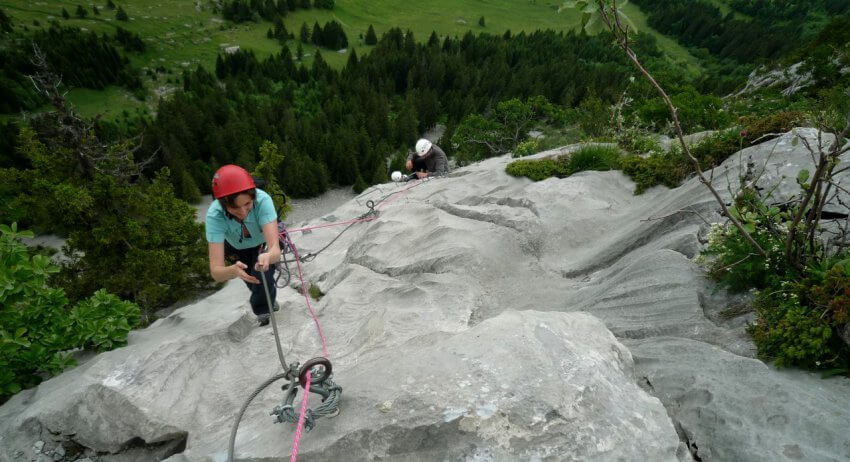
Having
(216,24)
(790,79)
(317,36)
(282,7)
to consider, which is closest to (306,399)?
(790,79)

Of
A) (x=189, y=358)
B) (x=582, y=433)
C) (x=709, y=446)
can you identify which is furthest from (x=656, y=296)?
(x=189, y=358)

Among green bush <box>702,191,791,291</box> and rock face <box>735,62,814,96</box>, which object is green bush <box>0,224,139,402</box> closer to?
green bush <box>702,191,791,291</box>

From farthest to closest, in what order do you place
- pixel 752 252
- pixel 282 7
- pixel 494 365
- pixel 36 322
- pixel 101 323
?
pixel 282 7, pixel 101 323, pixel 36 322, pixel 752 252, pixel 494 365

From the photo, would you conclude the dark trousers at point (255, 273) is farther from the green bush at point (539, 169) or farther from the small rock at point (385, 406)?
the green bush at point (539, 169)

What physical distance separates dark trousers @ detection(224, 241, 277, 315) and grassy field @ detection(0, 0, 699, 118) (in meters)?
64.7

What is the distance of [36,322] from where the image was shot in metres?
5.91

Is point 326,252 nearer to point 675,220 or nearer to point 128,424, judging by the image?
point 128,424

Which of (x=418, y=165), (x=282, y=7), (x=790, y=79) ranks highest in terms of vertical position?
(x=282, y=7)

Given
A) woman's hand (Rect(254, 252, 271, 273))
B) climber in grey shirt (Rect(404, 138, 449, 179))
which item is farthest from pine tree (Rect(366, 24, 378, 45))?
woman's hand (Rect(254, 252, 271, 273))

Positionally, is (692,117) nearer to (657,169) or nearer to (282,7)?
(657,169)

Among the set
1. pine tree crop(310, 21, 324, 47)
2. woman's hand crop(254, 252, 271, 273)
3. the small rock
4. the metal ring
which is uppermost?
pine tree crop(310, 21, 324, 47)

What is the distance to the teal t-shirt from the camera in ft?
15.3

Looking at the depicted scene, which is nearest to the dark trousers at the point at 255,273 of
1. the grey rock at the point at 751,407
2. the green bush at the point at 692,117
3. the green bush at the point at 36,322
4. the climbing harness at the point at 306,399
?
the climbing harness at the point at 306,399

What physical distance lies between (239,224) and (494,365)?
3.53 meters
